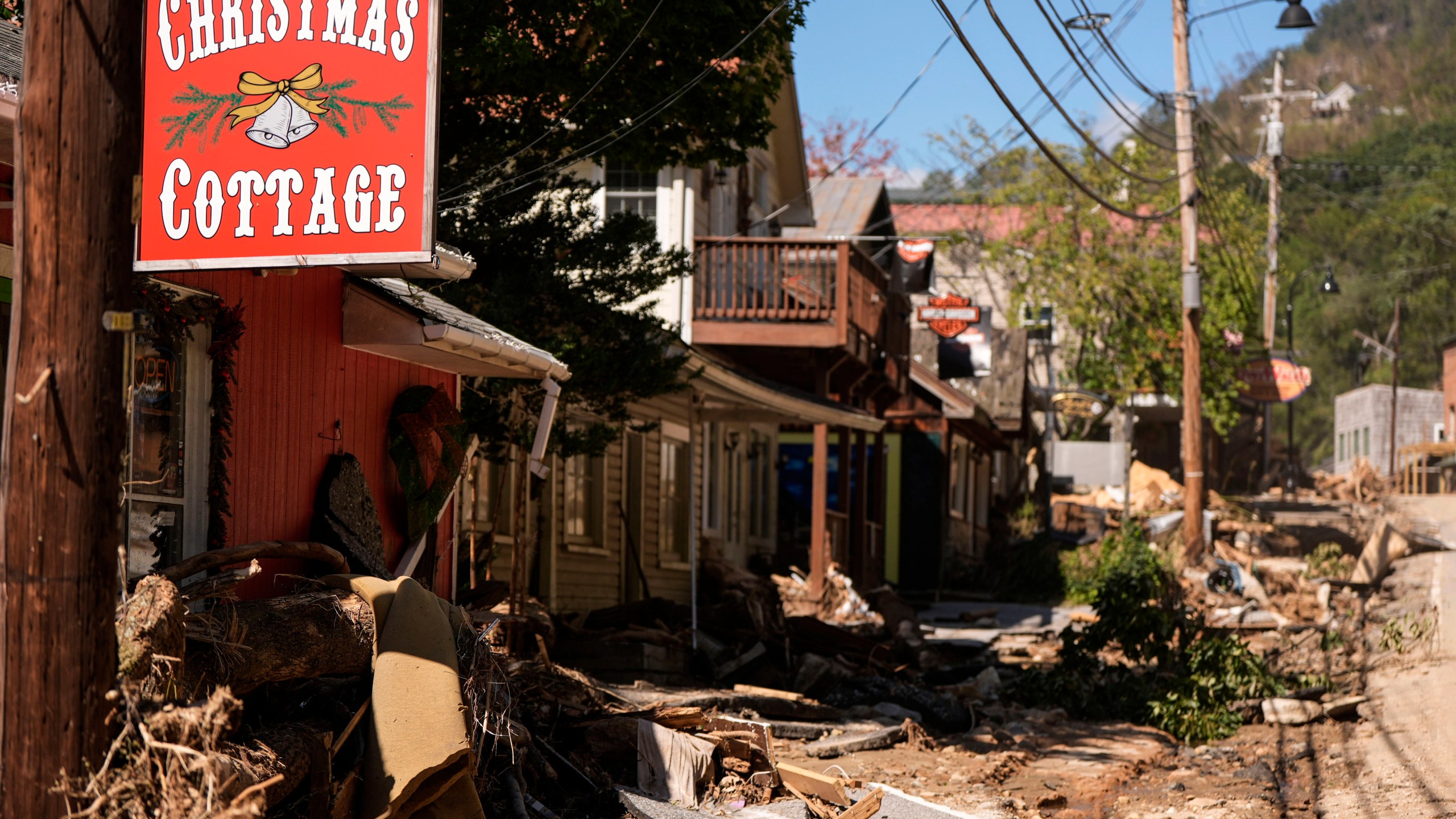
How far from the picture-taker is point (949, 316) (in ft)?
85.6

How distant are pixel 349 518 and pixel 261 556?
1097mm

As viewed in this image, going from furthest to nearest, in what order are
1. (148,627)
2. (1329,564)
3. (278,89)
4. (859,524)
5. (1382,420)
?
(1382,420) → (1329,564) → (859,524) → (278,89) → (148,627)

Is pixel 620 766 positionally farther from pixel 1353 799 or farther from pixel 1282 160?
pixel 1282 160

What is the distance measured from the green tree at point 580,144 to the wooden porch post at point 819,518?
639cm

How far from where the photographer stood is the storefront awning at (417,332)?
28.0 feet

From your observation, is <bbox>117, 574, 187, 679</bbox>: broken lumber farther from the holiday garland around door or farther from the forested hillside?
the forested hillside

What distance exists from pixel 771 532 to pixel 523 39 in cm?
1477

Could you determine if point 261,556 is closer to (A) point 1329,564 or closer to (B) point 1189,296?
(B) point 1189,296

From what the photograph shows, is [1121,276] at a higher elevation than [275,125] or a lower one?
higher

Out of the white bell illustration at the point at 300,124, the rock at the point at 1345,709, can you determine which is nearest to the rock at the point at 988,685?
the rock at the point at 1345,709

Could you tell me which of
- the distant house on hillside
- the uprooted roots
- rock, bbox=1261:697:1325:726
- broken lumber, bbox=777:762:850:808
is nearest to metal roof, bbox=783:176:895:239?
rock, bbox=1261:697:1325:726

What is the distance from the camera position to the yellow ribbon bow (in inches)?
213

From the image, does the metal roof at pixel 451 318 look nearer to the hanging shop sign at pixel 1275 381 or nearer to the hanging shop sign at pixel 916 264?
the hanging shop sign at pixel 916 264

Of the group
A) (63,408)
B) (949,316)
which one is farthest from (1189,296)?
(63,408)
